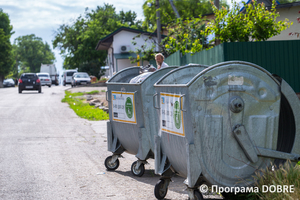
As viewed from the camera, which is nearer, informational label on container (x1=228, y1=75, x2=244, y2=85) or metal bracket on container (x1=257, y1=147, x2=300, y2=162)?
informational label on container (x1=228, y1=75, x2=244, y2=85)

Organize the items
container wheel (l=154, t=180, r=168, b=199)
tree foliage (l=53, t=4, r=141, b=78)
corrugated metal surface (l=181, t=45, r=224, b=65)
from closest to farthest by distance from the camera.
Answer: container wheel (l=154, t=180, r=168, b=199)
corrugated metal surface (l=181, t=45, r=224, b=65)
tree foliage (l=53, t=4, r=141, b=78)

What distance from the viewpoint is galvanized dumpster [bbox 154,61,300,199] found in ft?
14.1

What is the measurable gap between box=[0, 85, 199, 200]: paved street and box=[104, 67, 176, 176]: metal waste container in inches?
14.4

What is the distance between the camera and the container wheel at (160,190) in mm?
5047

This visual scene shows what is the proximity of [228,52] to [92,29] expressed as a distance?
4988cm

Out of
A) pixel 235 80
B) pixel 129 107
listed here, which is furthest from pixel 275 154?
pixel 129 107

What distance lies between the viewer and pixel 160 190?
5.08 m

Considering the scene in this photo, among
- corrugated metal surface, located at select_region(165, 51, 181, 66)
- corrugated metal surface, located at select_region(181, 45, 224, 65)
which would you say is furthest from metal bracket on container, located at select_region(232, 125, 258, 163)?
corrugated metal surface, located at select_region(165, 51, 181, 66)

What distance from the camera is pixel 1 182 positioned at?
6.06 m

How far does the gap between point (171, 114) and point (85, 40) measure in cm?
5470

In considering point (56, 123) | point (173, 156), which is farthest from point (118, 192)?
point (56, 123)

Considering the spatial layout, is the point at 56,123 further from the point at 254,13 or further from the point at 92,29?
the point at 92,29

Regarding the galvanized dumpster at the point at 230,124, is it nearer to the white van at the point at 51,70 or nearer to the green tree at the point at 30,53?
the white van at the point at 51,70

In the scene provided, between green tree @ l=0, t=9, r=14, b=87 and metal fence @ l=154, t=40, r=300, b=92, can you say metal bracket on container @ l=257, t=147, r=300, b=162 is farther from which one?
green tree @ l=0, t=9, r=14, b=87
